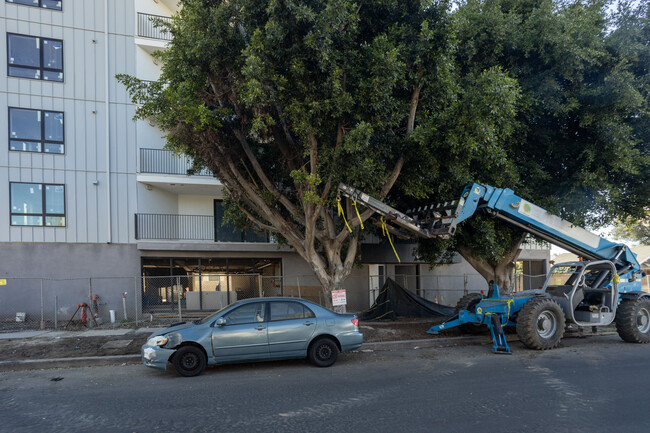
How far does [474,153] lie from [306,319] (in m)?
5.37

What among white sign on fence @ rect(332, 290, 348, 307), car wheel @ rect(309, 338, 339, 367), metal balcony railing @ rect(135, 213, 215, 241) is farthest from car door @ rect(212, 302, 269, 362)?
metal balcony railing @ rect(135, 213, 215, 241)

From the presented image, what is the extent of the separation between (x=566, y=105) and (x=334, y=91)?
21.1 ft

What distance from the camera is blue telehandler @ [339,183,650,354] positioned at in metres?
10.4

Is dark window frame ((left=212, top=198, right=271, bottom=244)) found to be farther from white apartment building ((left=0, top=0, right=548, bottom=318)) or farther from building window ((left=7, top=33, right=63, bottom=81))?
building window ((left=7, top=33, right=63, bottom=81))

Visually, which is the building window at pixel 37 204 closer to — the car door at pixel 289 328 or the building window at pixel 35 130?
the building window at pixel 35 130

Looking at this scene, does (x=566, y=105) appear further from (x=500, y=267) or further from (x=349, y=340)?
(x=349, y=340)

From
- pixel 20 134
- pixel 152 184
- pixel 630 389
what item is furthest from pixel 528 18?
pixel 20 134

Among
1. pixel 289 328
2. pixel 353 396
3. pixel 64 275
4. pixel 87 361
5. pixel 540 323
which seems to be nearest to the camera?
pixel 353 396

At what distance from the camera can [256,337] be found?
8539 millimetres

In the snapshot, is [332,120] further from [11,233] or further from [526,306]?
[11,233]

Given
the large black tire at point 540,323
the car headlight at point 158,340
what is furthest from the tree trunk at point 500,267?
the car headlight at point 158,340

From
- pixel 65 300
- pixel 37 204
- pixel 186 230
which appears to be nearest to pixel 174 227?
pixel 186 230

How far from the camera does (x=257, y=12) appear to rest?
9.80 meters

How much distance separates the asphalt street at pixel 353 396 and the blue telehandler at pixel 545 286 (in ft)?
2.97
